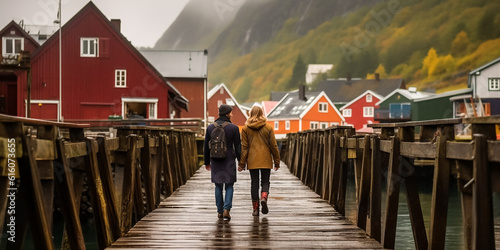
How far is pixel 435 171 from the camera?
466cm

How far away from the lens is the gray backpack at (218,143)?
335 inches

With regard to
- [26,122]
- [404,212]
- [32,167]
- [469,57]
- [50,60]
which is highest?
[469,57]

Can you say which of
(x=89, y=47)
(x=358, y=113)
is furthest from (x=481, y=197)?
(x=358, y=113)

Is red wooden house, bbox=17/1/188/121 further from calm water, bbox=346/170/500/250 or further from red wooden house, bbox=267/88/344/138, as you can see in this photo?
red wooden house, bbox=267/88/344/138

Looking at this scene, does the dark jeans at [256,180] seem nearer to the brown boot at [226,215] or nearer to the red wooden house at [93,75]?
the brown boot at [226,215]

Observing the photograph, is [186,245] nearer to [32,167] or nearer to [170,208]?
[32,167]

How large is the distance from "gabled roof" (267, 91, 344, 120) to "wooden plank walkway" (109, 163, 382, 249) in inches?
2797

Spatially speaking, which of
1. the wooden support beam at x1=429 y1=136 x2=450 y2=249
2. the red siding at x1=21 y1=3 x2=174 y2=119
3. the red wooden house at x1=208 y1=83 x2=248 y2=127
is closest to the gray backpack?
the wooden support beam at x1=429 y1=136 x2=450 y2=249

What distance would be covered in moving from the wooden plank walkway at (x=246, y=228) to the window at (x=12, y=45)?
1241 inches

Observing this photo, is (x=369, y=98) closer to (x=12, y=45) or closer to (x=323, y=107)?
(x=323, y=107)

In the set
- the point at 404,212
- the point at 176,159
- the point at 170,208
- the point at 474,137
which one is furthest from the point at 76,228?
the point at 404,212

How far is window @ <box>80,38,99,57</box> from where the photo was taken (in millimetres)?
38469

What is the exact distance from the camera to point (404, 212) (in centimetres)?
2383

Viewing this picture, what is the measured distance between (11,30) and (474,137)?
131ft
